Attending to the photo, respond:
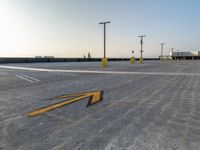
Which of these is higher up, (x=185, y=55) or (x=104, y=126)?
(x=185, y=55)

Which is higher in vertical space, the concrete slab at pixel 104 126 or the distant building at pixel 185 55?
the distant building at pixel 185 55

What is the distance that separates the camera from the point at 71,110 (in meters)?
4.28

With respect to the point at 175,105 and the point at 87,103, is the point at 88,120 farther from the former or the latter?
the point at 175,105

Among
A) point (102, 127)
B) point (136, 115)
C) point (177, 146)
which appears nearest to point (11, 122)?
point (102, 127)

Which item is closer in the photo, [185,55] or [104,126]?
[104,126]

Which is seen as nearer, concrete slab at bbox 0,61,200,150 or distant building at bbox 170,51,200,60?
concrete slab at bbox 0,61,200,150

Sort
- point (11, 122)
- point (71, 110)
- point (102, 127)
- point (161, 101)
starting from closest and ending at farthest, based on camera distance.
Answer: point (102, 127) < point (11, 122) < point (71, 110) < point (161, 101)

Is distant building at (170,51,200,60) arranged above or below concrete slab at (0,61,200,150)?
above

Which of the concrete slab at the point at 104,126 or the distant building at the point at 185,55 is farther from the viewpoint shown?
the distant building at the point at 185,55

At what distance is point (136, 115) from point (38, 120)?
2.14 meters

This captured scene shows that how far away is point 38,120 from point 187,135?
2848 mm

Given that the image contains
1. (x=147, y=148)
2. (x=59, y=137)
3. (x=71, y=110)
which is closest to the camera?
(x=147, y=148)

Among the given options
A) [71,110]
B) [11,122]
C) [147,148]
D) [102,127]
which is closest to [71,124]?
[102,127]

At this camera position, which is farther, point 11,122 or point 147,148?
point 11,122
